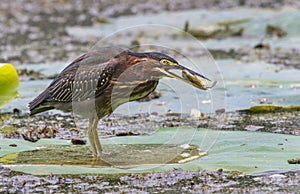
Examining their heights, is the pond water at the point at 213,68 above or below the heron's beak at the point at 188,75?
above

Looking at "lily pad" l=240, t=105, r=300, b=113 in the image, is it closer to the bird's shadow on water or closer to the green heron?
the bird's shadow on water

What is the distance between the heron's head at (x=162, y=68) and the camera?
5387mm

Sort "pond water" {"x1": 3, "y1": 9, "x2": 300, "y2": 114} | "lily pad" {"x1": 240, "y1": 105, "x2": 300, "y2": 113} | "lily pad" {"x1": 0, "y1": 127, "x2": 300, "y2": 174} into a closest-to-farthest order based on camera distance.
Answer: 1. "lily pad" {"x1": 0, "y1": 127, "x2": 300, "y2": 174}
2. "lily pad" {"x1": 240, "y1": 105, "x2": 300, "y2": 113}
3. "pond water" {"x1": 3, "y1": 9, "x2": 300, "y2": 114}

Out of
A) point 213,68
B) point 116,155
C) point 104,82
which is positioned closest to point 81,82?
point 104,82

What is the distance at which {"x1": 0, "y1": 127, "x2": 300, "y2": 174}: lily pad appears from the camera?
5172 millimetres

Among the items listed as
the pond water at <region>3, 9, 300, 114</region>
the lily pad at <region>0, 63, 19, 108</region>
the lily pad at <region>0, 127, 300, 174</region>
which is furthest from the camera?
the pond water at <region>3, 9, 300, 114</region>

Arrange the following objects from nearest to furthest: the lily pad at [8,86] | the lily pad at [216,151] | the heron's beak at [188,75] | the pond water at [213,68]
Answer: the lily pad at [216,151] → the heron's beak at [188,75] → the lily pad at [8,86] → the pond water at [213,68]

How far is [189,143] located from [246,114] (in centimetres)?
153

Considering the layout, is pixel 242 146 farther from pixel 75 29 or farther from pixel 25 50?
pixel 75 29

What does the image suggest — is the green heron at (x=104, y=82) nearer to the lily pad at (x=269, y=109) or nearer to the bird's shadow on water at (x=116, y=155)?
the bird's shadow on water at (x=116, y=155)

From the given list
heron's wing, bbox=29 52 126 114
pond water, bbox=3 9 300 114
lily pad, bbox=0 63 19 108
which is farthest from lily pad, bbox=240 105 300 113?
lily pad, bbox=0 63 19 108

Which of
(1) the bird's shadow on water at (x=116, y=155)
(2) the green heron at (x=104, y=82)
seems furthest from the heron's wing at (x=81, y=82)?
(1) the bird's shadow on water at (x=116, y=155)

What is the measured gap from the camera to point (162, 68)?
5.41m

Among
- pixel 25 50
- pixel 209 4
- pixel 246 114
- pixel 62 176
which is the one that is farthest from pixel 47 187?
pixel 209 4
